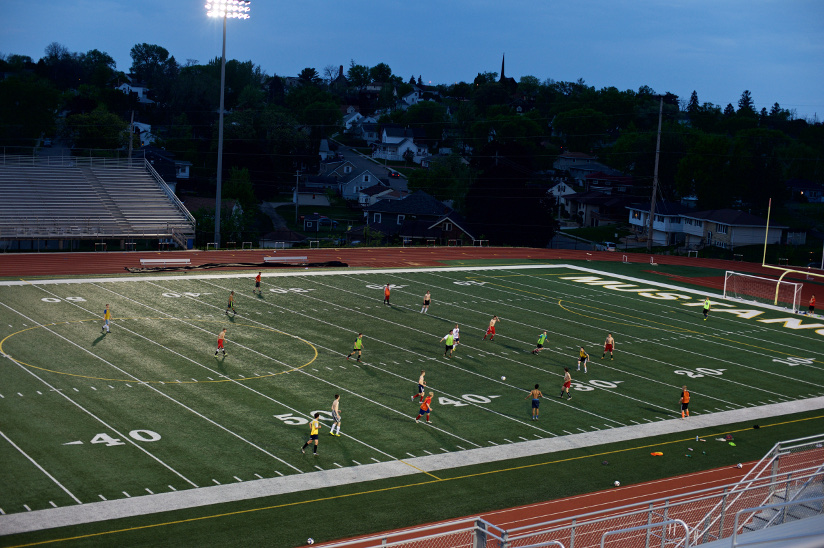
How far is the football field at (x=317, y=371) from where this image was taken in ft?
82.3

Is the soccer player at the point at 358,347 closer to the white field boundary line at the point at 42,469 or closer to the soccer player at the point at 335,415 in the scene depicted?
the soccer player at the point at 335,415

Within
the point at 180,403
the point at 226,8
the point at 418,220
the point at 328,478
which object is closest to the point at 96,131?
the point at 226,8

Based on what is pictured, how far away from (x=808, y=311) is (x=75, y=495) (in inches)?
1856

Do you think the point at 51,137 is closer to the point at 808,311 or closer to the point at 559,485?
the point at 808,311

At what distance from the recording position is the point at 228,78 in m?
180

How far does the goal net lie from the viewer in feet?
182

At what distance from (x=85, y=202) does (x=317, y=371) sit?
4068 centimetres

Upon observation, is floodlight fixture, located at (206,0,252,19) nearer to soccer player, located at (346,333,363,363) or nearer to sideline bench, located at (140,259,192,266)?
sideline bench, located at (140,259,192,266)

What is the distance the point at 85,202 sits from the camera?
66.6 meters

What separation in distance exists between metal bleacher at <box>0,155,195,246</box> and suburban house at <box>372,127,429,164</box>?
89943mm

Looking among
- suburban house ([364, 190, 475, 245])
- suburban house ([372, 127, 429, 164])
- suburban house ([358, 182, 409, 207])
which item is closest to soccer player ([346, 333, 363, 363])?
suburban house ([364, 190, 475, 245])

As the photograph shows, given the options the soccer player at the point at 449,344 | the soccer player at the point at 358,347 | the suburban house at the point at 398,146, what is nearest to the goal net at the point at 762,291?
the soccer player at the point at 449,344

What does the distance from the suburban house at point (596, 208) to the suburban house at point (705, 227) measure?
7.89m

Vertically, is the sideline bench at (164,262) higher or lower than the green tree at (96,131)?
lower
